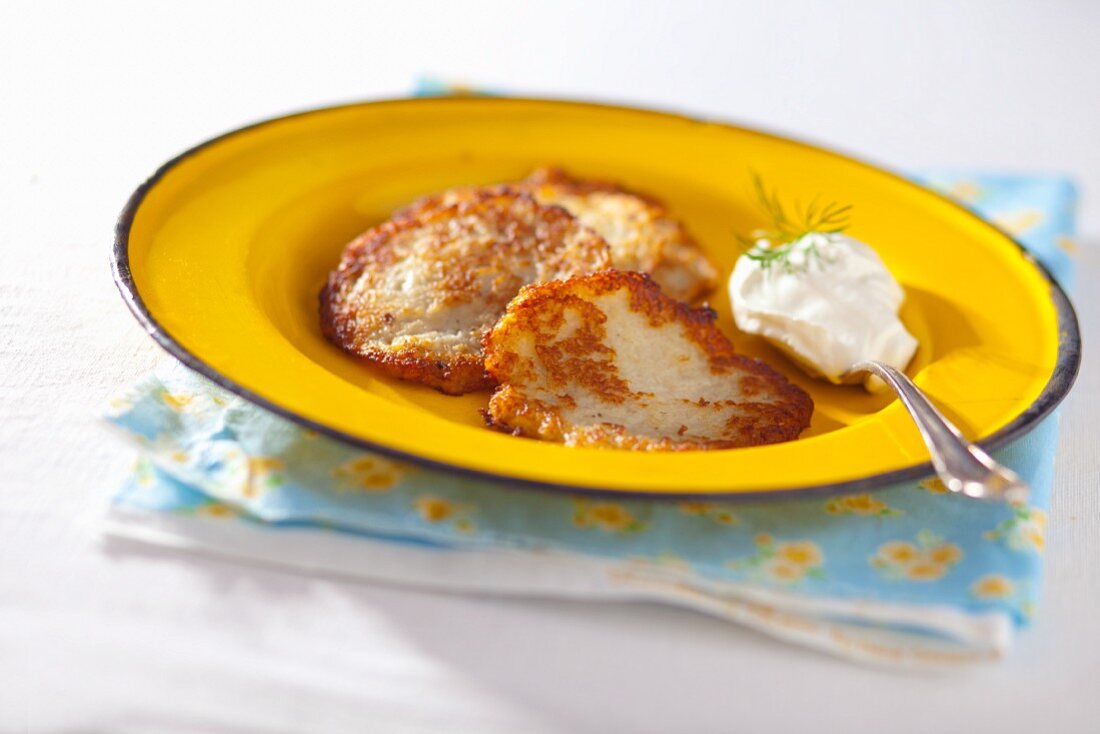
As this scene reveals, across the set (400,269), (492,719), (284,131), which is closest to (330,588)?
(492,719)

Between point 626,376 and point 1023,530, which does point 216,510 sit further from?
point 1023,530

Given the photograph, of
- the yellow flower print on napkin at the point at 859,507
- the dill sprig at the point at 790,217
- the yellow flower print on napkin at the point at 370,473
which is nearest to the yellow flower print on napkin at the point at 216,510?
the yellow flower print on napkin at the point at 370,473

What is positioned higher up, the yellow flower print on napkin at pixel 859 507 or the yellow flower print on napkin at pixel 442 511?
the yellow flower print on napkin at pixel 859 507

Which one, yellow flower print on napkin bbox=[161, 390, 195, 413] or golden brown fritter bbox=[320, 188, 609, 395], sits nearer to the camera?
yellow flower print on napkin bbox=[161, 390, 195, 413]

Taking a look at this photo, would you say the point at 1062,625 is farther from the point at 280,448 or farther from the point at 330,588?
the point at 280,448

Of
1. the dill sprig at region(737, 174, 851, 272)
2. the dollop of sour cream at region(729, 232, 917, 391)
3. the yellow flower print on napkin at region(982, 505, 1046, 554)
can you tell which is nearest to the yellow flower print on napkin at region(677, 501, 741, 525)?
the yellow flower print on napkin at region(982, 505, 1046, 554)

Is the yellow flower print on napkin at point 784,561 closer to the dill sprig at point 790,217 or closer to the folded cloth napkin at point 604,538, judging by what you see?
the folded cloth napkin at point 604,538

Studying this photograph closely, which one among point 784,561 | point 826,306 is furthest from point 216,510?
point 826,306

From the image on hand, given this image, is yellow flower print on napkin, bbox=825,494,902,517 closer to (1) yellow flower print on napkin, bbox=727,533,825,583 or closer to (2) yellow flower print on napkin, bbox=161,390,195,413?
(1) yellow flower print on napkin, bbox=727,533,825,583
